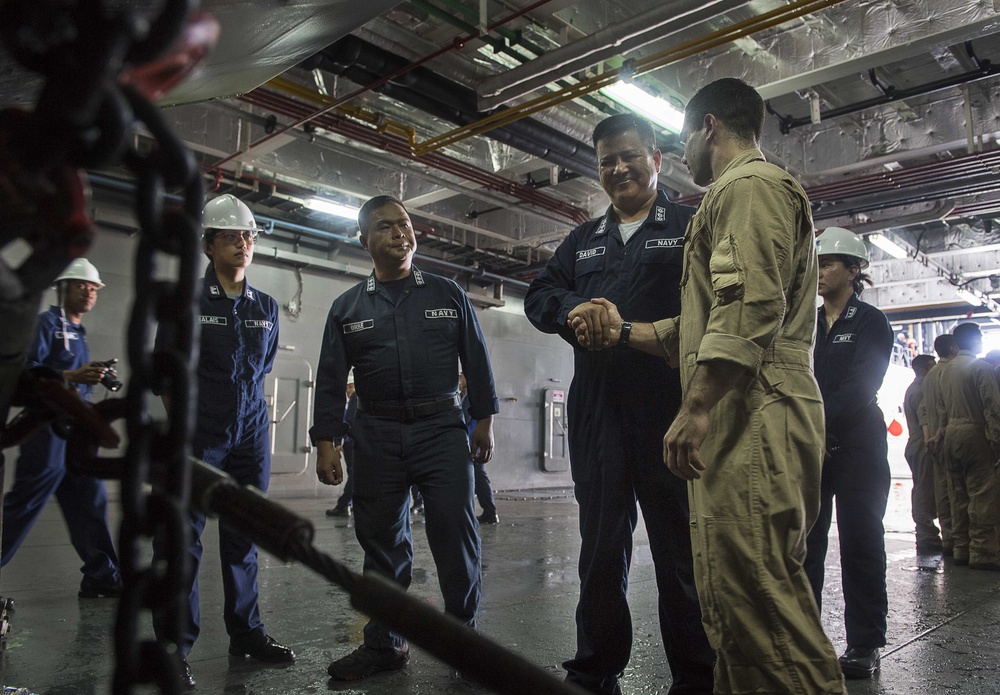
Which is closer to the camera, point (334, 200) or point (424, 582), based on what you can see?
point (424, 582)

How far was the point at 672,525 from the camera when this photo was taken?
223 cm

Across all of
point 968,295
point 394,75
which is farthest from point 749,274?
point 968,295

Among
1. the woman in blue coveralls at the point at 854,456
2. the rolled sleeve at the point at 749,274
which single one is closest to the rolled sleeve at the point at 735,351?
the rolled sleeve at the point at 749,274

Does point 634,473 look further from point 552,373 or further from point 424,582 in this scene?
point 552,373

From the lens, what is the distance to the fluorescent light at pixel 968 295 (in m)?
12.6

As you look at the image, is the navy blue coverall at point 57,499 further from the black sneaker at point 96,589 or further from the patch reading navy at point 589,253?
the patch reading navy at point 589,253

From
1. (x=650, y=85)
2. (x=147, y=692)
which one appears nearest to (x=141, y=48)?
(x=147, y=692)

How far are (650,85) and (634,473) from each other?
4649 mm

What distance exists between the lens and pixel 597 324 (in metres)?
2.19

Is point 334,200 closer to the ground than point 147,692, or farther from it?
farther from it

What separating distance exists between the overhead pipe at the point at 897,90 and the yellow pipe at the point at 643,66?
159 cm

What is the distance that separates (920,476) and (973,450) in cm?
87

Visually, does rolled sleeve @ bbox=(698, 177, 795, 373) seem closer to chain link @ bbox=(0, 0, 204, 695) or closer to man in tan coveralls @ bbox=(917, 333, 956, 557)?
chain link @ bbox=(0, 0, 204, 695)

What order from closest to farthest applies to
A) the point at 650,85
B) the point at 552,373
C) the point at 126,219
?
the point at 650,85 → the point at 126,219 → the point at 552,373
